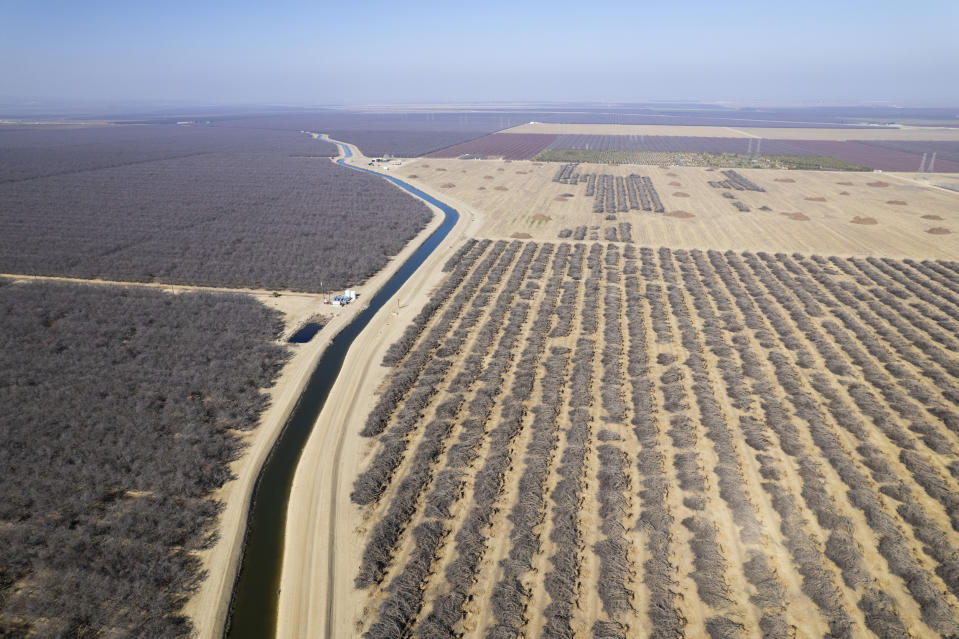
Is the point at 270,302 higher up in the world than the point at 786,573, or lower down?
higher up

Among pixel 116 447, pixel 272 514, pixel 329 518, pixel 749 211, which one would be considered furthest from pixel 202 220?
pixel 749 211

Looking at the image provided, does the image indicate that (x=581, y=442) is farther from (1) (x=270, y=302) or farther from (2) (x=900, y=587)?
(1) (x=270, y=302)

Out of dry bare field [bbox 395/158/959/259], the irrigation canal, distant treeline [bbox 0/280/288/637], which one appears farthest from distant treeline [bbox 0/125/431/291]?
the irrigation canal

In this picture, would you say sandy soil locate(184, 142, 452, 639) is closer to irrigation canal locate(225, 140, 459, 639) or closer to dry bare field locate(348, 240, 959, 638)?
irrigation canal locate(225, 140, 459, 639)

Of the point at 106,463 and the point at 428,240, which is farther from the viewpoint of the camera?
the point at 428,240

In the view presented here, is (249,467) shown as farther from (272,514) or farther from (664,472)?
(664,472)

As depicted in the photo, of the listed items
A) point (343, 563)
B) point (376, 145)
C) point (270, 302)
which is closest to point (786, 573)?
point (343, 563)
